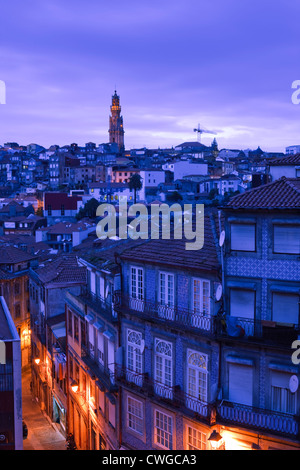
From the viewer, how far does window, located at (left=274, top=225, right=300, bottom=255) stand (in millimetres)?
15641

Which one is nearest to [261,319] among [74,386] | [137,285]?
[137,285]

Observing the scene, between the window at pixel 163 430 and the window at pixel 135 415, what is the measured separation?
0.89 meters

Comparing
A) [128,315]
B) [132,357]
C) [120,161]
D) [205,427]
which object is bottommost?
[205,427]

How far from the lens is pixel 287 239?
15.8 m

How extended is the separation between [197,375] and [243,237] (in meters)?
5.11

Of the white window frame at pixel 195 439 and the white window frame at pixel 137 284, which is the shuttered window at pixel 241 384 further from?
the white window frame at pixel 137 284

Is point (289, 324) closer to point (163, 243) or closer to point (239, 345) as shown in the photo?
point (239, 345)

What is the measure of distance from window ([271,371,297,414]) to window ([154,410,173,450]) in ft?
14.3

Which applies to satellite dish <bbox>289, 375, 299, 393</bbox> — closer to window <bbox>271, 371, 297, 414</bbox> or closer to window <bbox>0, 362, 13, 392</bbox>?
window <bbox>271, 371, 297, 414</bbox>

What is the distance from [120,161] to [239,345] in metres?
145

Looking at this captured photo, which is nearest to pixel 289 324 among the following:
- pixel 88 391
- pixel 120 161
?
pixel 88 391

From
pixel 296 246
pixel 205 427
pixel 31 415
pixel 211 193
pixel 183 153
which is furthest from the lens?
pixel 183 153

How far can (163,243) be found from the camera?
1981 centimetres

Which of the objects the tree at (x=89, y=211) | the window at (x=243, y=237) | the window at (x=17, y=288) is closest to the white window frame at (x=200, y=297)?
the window at (x=243, y=237)
